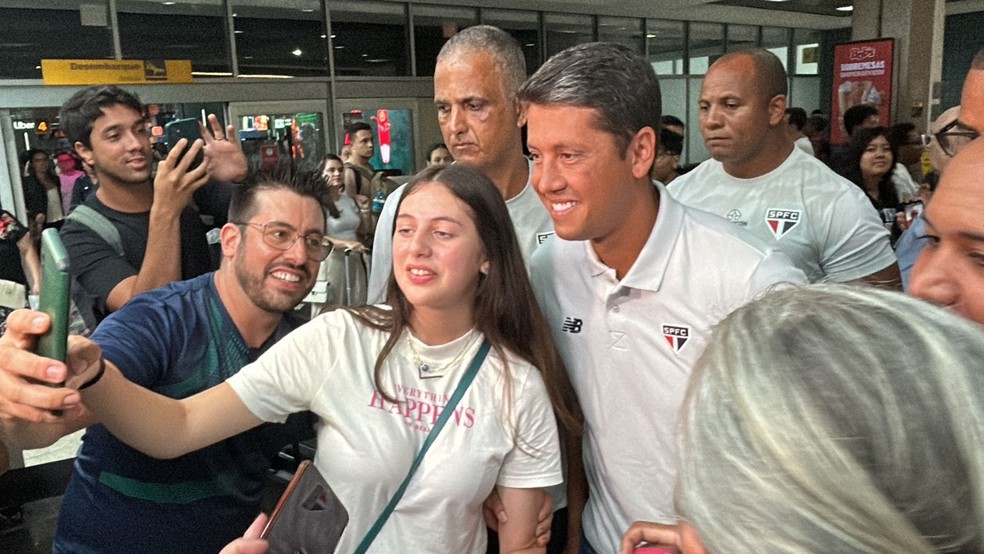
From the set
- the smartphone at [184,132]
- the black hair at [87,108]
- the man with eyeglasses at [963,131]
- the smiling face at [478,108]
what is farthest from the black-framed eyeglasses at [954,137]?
the black hair at [87,108]

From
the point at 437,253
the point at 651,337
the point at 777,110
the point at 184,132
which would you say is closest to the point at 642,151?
the point at 651,337

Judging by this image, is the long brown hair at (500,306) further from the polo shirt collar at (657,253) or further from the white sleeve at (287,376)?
the polo shirt collar at (657,253)

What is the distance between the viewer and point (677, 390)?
161 cm

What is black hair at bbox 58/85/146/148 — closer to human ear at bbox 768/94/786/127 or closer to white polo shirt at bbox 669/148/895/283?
white polo shirt at bbox 669/148/895/283

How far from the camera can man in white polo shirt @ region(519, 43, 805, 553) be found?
1.60 m

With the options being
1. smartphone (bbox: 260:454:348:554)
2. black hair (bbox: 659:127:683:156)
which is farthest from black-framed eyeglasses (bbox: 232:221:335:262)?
black hair (bbox: 659:127:683:156)

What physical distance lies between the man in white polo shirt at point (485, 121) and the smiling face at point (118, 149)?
36.8 inches

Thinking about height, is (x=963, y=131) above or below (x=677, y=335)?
above

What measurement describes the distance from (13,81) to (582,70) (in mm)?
6451

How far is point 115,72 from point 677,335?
6846 mm

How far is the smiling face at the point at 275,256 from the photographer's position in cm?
188

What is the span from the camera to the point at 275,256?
76.4 inches

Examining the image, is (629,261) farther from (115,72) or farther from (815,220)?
(115,72)

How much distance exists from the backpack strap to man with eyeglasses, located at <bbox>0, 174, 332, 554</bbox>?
70cm
